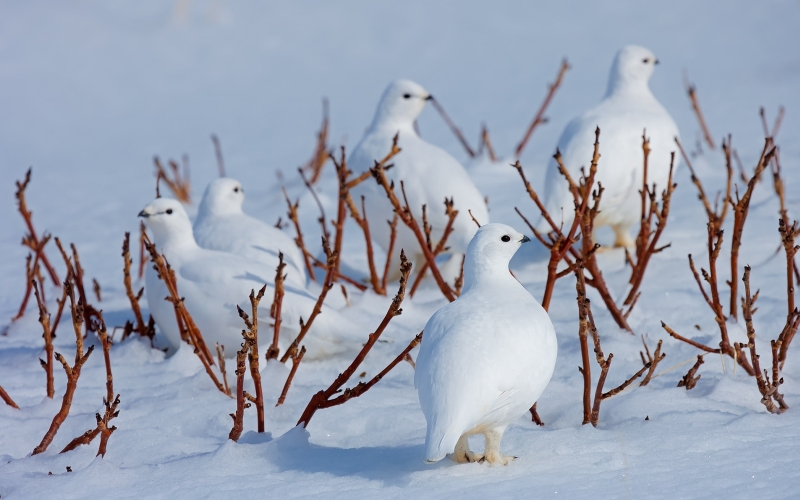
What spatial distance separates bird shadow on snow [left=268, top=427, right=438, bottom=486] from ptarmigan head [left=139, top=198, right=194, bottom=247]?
1.51 meters

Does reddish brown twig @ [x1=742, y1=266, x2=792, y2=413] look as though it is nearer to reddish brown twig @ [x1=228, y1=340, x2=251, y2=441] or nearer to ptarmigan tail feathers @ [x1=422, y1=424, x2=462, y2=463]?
ptarmigan tail feathers @ [x1=422, y1=424, x2=462, y2=463]

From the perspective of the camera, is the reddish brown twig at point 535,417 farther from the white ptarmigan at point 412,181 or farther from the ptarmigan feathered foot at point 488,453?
the white ptarmigan at point 412,181

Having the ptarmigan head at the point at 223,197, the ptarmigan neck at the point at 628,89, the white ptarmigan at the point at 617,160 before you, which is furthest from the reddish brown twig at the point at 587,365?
the ptarmigan neck at the point at 628,89

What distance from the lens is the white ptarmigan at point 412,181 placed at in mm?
4430

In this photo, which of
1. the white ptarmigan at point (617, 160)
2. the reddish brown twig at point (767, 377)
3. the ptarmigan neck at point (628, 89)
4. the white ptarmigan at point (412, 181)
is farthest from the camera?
the ptarmigan neck at point (628, 89)

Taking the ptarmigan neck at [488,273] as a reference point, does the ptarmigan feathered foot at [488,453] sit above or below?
below

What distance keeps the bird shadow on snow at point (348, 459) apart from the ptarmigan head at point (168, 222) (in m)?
1.51

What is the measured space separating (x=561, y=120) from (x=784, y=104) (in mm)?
1657

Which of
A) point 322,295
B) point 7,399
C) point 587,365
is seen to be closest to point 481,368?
point 587,365

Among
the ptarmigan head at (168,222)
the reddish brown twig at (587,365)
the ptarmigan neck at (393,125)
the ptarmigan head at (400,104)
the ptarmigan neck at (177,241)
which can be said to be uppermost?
the ptarmigan head at (400,104)

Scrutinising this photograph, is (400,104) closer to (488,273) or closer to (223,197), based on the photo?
(223,197)

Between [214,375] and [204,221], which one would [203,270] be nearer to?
[214,375]

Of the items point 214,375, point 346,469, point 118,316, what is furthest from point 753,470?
point 118,316

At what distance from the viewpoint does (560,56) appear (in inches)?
400
